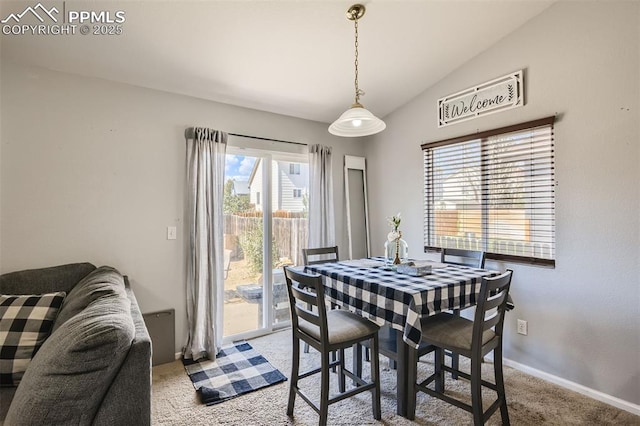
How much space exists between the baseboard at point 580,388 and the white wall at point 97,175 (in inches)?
118

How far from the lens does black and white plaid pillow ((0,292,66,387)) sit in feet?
5.12

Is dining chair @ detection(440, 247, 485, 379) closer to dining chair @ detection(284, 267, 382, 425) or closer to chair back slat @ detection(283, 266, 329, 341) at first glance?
dining chair @ detection(284, 267, 382, 425)

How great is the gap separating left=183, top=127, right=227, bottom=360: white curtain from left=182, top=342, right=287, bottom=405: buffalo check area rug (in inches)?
5.2

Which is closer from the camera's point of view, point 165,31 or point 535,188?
point 165,31

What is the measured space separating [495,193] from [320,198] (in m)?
1.81

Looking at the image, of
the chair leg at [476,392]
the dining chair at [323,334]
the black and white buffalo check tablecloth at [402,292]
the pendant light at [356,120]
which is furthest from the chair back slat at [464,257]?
the pendant light at [356,120]

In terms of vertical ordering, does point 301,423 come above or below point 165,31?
below

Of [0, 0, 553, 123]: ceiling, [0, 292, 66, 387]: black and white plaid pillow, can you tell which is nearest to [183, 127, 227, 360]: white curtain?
[0, 0, 553, 123]: ceiling

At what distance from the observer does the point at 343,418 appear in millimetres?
1994

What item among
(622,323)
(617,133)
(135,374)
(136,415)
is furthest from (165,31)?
(622,323)

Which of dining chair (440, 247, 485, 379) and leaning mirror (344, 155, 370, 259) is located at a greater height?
leaning mirror (344, 155, 370, 259)

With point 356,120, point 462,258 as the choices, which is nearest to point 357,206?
point 462,258

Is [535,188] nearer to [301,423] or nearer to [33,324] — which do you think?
[301,423]

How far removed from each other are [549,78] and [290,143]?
8.03 ft
